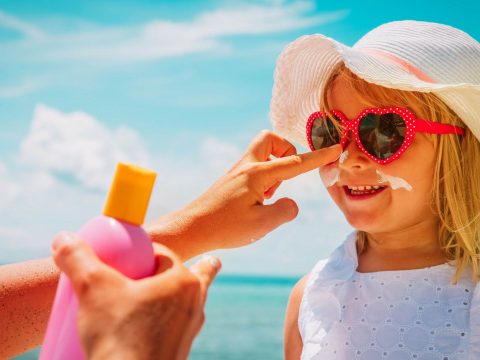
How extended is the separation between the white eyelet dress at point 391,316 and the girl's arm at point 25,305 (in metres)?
1.36

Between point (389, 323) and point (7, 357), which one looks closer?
point (7, 357)

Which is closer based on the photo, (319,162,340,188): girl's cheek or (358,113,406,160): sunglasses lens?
(358,113,406,160): sunglasses lens

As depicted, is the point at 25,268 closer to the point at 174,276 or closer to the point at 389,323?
the point at 174,276

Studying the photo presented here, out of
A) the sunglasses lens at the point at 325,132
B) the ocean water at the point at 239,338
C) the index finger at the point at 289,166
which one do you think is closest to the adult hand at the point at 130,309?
the index finger at the point at 289,166

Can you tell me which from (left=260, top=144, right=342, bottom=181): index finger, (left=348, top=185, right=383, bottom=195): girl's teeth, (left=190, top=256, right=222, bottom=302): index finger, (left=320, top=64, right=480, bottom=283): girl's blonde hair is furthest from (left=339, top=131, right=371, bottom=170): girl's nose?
(left=190, top=256, right=222, bottom=302): index finger

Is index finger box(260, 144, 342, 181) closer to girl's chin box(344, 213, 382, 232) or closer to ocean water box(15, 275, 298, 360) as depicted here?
girl's chin box(344, 213, 382, 232)

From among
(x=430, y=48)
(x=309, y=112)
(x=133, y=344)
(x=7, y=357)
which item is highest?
(x=430, y=48)

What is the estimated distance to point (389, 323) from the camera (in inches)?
113

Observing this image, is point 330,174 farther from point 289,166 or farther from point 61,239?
point 61,239

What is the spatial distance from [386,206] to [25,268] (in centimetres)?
169

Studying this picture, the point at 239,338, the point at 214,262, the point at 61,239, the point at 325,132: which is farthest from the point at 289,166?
the point at 239,338

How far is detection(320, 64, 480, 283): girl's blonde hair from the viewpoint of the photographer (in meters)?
2.93

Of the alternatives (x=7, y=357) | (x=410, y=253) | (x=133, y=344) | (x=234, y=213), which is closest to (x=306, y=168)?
(x=234, y=213)

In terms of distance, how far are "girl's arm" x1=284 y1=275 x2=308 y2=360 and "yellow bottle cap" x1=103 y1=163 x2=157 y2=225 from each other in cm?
218
